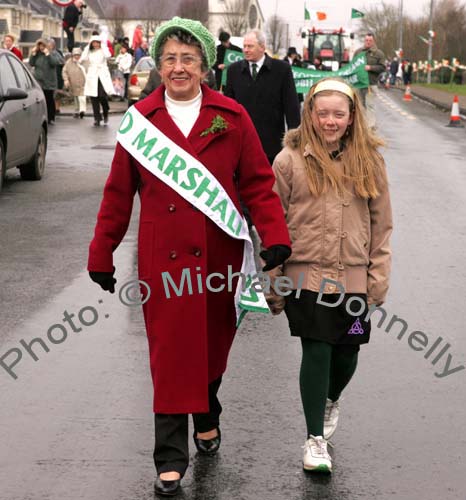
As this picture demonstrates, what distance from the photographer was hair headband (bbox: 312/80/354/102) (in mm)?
4793

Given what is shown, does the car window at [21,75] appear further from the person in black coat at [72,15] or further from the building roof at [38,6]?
the building roof at [38,6]

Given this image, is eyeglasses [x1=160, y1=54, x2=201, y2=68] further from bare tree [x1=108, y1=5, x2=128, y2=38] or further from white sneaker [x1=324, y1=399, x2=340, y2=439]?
bare tree [x1=108, y1=5, x2=128, y2=38]

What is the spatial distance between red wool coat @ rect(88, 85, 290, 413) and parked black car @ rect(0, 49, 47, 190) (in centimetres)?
853

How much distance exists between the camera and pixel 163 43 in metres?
4.62

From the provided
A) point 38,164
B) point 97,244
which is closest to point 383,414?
point 97,244

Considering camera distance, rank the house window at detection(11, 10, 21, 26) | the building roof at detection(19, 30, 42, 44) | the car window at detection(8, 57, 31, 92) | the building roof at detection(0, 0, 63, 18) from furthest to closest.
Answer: the building roof at detection(0, 0, 63, 18)
the building roof at detection(19, 30, 42, 44)
the house window at detection(11, 10, 21, 26)
the car window at detection(8, 57, 31, 92)

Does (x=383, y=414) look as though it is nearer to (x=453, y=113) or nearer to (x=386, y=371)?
(x=386, y=371)

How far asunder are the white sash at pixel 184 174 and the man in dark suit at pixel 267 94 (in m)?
5.78

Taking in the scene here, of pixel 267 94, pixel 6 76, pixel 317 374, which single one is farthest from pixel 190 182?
pixel 6 76

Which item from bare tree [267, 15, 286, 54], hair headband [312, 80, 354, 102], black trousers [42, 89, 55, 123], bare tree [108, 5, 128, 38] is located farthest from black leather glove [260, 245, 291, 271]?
bare tree [267, 15, 286, 54]

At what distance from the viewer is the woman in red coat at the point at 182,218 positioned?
14.9 ft

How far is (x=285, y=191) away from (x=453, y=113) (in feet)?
84.2

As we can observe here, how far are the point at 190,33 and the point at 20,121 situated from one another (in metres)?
9.48

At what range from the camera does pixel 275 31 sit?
151 meters
